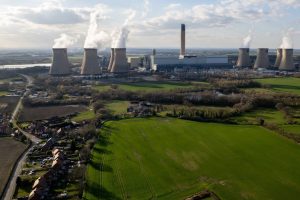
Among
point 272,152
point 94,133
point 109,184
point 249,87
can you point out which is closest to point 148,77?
A: point 249,87

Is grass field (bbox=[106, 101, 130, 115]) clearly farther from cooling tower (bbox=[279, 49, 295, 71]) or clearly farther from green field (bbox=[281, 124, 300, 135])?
cooling tower (bbox=[279, 49, 295, 71])

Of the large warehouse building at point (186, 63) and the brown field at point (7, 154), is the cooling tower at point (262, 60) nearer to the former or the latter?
the large warehouse building at point (186, 63)

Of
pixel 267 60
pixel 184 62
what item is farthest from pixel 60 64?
pixel 267 60

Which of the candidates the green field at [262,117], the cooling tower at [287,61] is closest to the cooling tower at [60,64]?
the green field at [262,117]

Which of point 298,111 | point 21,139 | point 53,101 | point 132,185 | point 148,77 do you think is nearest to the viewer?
point 132,185

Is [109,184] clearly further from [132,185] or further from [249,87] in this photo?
[249,87]

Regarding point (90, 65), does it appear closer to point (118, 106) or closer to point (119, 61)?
point (119, 61)
